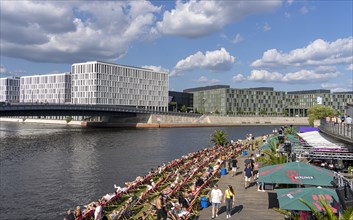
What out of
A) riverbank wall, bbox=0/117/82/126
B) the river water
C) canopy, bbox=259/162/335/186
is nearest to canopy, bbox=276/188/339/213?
canopy, bbox=259/162/335/186

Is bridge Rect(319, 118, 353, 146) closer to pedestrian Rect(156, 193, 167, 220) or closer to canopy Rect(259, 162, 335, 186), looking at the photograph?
canopy Rect(259, 162, 335, 186)

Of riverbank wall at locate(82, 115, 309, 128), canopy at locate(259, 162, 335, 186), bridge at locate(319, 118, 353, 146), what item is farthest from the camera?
riverbank wall at locate(82, 115, 309, 128)

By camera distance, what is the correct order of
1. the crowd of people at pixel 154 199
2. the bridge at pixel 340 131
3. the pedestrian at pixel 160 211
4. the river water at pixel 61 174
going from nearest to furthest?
1. the pedestrian at pixel 160 211
2. the crowd of people at pixel 154 199
3. the bridge at pixel 340 131
4. the river water at pixel 61 174

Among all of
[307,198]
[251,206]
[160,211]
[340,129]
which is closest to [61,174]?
[160,211]

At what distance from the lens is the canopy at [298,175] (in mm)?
16984

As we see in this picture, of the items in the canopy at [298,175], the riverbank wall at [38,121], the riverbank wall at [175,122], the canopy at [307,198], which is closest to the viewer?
the canopy at [307,198]

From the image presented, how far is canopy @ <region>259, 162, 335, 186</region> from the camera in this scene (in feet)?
55.7

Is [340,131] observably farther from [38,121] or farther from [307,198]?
[38,121]

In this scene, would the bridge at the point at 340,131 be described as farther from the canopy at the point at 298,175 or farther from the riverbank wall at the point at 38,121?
the riverbank wall at the point at 38,121

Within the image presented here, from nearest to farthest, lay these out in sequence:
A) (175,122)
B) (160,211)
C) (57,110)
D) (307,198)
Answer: (307,198)
(160,211)
(57,110)
(175,122)

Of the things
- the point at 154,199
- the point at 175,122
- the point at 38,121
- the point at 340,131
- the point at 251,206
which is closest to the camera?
the point at 251,206

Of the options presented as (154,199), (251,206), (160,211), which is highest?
(160,211)

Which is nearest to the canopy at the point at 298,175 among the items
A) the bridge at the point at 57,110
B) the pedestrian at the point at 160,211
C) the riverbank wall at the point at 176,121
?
the pedestrian at the point at 160,211

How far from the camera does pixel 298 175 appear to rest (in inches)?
687
